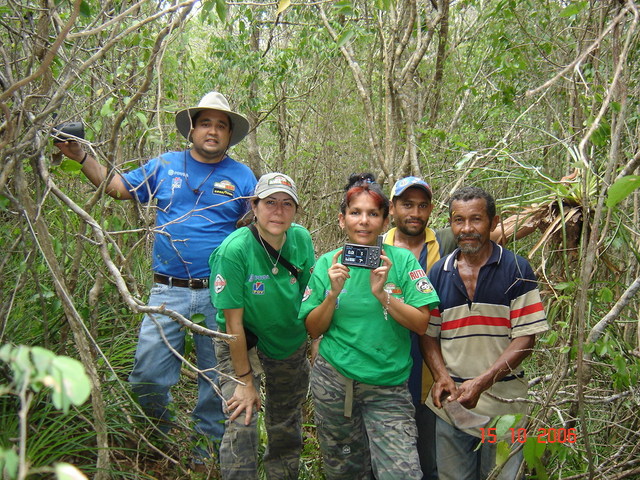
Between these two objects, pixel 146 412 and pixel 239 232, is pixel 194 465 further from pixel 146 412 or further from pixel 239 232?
pixel 239 232

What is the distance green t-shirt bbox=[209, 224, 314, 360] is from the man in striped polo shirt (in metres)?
0.78

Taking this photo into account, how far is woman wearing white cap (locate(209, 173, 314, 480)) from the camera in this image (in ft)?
9.39

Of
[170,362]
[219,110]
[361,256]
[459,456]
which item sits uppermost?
[219,110]

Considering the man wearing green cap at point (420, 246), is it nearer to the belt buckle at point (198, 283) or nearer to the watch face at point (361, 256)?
the watch face at point (361, 256)

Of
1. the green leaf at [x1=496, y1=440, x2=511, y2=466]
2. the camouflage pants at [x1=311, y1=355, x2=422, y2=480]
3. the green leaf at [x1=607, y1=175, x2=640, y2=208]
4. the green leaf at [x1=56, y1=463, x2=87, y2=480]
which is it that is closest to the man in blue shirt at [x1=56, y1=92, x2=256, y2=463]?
the camouflage pants at [x1=311, y1=355, x2=422, y2=480]

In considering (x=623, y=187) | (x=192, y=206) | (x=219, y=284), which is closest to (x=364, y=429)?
(x=219, y=284)

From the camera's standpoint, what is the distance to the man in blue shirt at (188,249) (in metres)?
3.26

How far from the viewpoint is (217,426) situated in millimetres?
3408

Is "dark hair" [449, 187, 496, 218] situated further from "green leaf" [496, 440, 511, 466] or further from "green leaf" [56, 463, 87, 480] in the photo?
"green leaf" [56, 463, 87, 480]

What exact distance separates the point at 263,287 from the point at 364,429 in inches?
36.5

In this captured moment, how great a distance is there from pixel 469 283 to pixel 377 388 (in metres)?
0.71

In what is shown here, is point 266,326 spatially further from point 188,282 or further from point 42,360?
point 42,360

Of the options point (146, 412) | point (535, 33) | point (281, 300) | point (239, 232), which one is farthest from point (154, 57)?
point (535, 33)

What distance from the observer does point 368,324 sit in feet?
9.08
